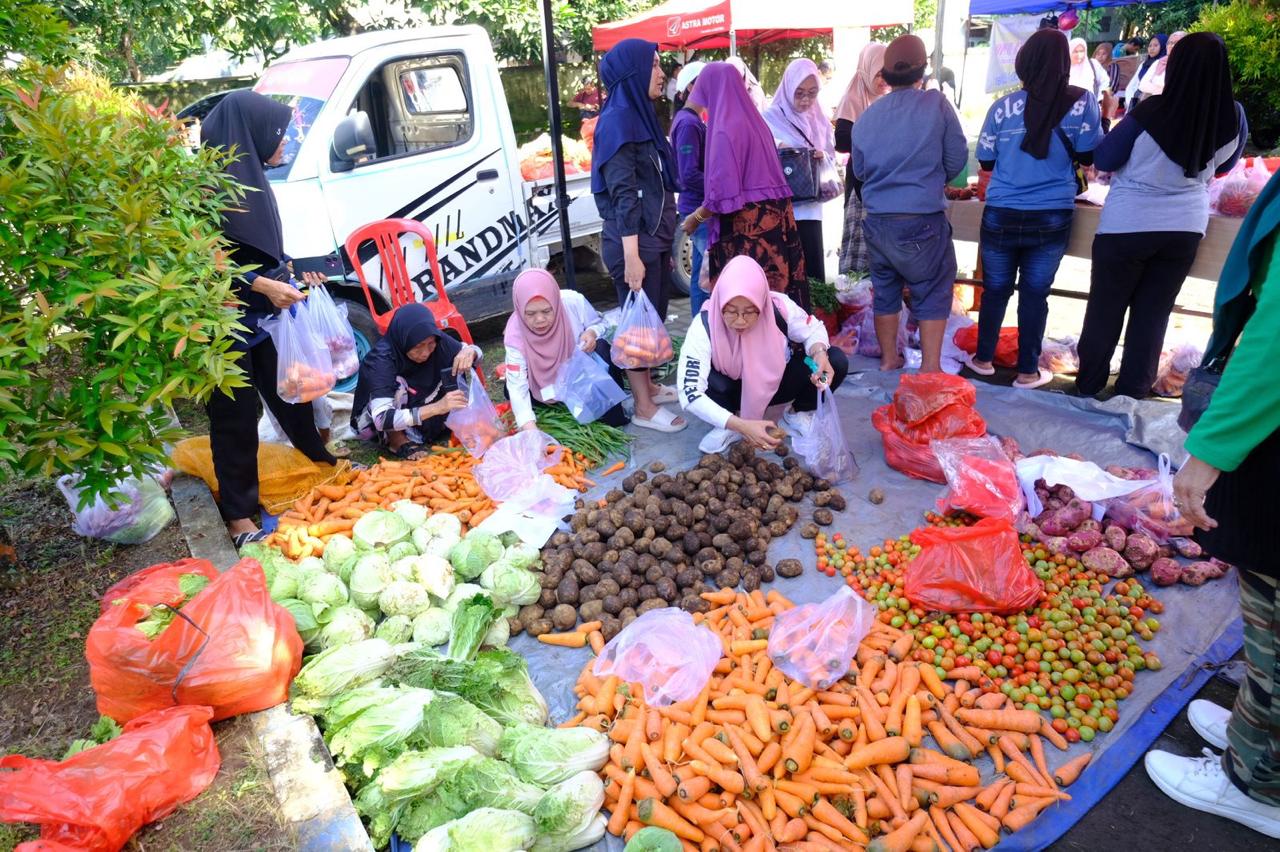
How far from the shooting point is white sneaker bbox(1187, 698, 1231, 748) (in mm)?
2410

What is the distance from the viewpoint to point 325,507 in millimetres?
3986

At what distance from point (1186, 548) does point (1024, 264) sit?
2134 mm

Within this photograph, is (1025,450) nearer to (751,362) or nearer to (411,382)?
(751,362)

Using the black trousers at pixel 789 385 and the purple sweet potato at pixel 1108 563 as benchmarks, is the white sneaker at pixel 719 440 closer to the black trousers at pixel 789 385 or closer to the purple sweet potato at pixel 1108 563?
the black trousers at pixel 789 385

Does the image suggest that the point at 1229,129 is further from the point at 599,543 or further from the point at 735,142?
the point at 599,543

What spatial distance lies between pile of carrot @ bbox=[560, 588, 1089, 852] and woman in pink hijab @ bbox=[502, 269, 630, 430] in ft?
6.85

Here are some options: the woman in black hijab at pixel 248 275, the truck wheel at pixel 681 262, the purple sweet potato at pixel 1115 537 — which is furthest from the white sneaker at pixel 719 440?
the truck wheel at pixel 681 262

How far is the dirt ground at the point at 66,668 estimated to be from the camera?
2152mm

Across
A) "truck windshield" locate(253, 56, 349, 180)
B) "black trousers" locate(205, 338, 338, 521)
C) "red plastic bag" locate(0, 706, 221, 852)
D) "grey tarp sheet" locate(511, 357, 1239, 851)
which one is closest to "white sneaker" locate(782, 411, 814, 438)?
"grey tarp sheet" locate(511, 357, 1239, 851)

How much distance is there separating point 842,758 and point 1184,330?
4.97 metres

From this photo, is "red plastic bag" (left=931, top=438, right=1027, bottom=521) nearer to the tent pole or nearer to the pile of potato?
the pile of potato

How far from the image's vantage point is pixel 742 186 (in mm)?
4465

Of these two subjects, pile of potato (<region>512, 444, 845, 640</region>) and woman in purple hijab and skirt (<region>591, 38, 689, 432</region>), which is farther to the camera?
woman in purple hijab and skirt (<region>591, 38, 689, 432</region>)

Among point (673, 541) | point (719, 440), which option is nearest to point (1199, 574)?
point (673, 541)
